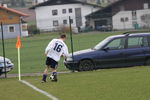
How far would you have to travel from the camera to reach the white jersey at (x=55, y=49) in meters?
16.0

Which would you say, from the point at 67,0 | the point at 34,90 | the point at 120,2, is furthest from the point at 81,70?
the point at 67,0

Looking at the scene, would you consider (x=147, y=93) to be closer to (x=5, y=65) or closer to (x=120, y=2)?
(x=5, y=65)

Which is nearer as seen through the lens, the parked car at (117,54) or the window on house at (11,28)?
the parked car at (117,54)

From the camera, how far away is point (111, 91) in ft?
42.1

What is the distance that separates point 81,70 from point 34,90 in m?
7.32

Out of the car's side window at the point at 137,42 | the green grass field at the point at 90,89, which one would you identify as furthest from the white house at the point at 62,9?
the green grass field at the point at 90,89

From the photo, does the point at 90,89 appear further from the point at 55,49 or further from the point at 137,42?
the point at 137,42

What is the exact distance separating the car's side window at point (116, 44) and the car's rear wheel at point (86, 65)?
40.3 inches

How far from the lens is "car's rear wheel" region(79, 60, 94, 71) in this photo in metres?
21.4

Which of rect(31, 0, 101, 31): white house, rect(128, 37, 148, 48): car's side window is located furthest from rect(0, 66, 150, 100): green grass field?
rect(31, 0, 101, 31): white house

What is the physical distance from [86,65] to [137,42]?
2.34 m

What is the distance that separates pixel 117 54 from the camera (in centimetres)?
2125

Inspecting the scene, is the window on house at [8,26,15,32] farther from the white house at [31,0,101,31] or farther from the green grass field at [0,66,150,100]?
the green grass field at [0,66,150,100]

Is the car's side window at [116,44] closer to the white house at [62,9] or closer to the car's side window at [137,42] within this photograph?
the car's side window at [137,42]
